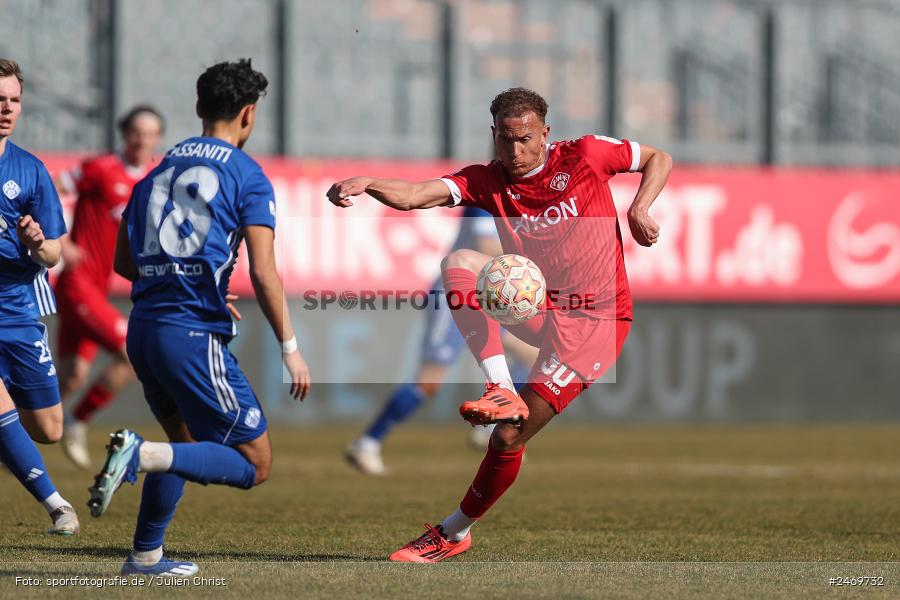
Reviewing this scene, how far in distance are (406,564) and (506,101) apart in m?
2.09

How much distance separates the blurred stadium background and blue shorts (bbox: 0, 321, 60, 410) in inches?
353

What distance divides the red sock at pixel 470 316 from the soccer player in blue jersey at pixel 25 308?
1.84m

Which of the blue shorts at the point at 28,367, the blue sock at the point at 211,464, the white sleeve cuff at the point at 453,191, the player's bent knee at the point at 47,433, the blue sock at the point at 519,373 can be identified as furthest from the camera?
the blue sock at the point at 519,373

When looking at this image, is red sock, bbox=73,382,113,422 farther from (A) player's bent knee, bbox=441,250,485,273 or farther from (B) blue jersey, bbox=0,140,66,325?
(A) player's bent knee, bbox=441,250,485,273

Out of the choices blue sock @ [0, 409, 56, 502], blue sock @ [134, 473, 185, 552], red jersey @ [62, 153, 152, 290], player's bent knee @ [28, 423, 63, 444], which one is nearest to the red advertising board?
red jersey @ [62, 153, 152, 290]

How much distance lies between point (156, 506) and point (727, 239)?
1297cm

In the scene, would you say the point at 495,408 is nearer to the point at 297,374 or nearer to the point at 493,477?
the point at 493,477

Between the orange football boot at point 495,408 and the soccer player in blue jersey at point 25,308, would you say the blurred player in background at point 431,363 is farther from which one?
the orange football boot at point 495,408

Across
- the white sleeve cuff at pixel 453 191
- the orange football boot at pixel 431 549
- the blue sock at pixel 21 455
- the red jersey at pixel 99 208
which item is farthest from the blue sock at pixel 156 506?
the red jersey at pixel 99 208

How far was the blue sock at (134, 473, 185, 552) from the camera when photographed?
5.70m

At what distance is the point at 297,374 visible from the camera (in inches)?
215

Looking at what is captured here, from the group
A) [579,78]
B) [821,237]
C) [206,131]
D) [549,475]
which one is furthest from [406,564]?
[579,78]

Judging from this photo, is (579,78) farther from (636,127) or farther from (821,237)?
(821,237)

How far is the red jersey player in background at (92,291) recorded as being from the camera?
11.0m
